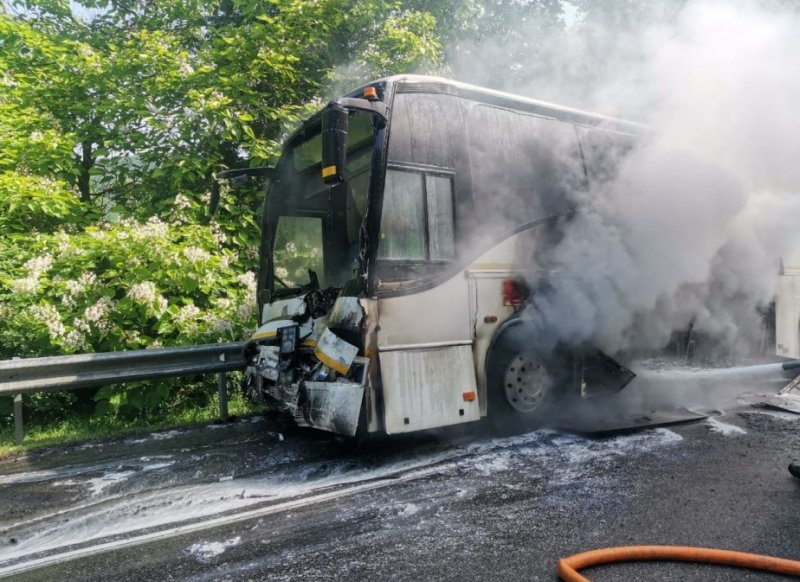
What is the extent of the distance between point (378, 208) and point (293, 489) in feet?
7.54

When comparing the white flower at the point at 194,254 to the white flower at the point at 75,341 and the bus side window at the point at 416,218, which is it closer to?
the white flower at the point at 75,341

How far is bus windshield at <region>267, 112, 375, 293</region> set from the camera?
5.93 meters

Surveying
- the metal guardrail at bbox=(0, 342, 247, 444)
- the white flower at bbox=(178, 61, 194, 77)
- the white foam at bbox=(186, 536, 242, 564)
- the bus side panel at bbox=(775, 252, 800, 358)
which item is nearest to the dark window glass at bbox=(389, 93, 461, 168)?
the metal guardrail at bbox=(0, 342, 247, 444)

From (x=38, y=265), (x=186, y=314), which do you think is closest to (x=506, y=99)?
(x=186, y=314)

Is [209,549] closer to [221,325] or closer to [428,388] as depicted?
[428,388]

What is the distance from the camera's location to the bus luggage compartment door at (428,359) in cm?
442

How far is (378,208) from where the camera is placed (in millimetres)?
4539

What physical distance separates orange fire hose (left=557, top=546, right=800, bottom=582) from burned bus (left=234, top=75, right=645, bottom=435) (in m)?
1.93

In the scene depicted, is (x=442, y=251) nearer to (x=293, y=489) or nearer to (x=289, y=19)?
(x=293, y=489)

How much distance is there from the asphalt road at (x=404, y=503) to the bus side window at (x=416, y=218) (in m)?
1.78

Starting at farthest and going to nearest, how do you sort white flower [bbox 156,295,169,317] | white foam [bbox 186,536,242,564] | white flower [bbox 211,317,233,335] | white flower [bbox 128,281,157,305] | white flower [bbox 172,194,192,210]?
white flower [bbox 172,194,192,210] < white flower [bbox 211,317,233,335] < white flower [bbox 156,295,169,317] < white flower [bbox 128,281,157,305] < white foam [bbox 186,536,242,564]

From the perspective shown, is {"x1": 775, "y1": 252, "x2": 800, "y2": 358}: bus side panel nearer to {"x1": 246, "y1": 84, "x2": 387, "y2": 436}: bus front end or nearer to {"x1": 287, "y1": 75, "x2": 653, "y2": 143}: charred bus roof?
{"x1": 287, "y1": 75, "x2": 653, "y2": 143}: charred bus roof

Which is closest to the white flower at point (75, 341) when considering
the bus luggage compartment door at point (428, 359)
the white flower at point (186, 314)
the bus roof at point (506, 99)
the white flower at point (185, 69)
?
the white flower at point (186, 314)

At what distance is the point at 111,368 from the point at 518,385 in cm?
433
